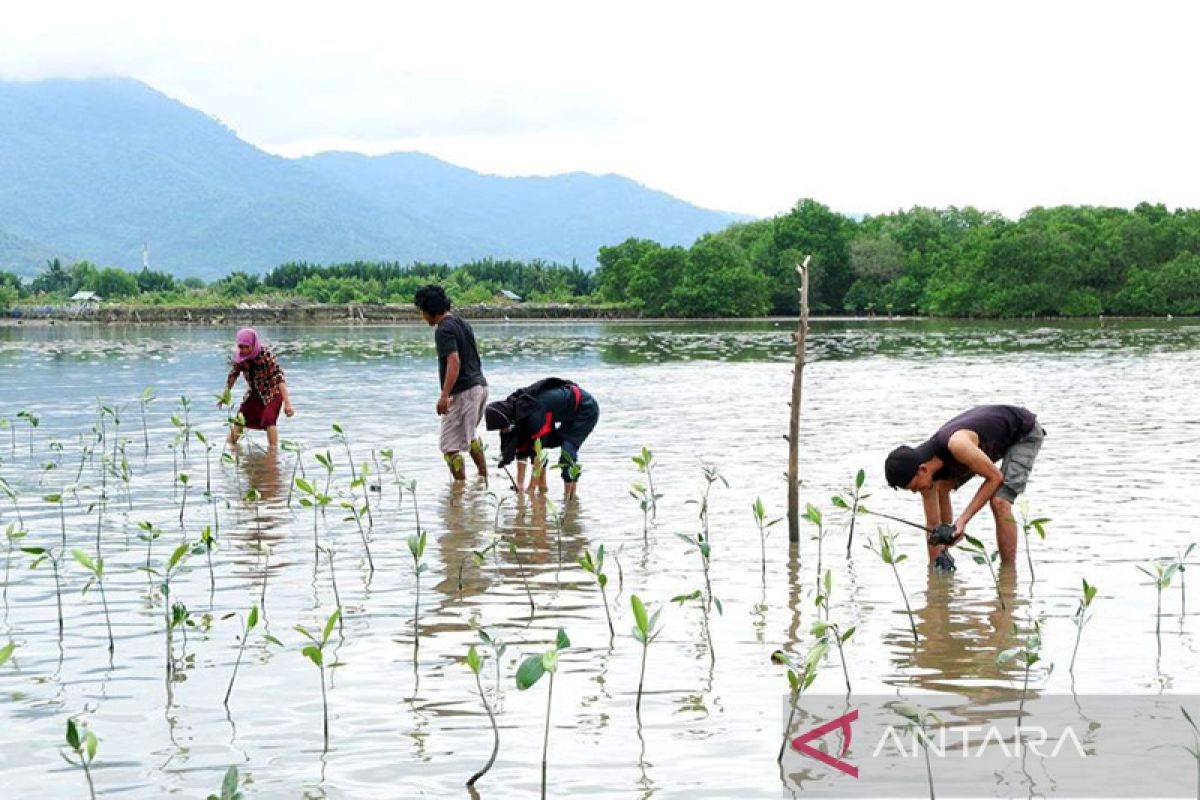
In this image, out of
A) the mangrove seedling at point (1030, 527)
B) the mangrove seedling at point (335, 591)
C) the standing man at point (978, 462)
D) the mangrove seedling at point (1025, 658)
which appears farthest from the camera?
the standing man at point (978, 462)

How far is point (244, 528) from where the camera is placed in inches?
514

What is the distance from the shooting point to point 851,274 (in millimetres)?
136625

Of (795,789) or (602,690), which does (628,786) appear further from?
(602,690)

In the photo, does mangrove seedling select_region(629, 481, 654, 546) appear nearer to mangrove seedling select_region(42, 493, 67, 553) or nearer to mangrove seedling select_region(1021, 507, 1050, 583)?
mangrove seedling select_region(1021, 507, 1050, 583)

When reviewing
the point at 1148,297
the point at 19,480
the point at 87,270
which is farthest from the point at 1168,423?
the point at 87,270

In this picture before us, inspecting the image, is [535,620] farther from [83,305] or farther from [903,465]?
[83,305]

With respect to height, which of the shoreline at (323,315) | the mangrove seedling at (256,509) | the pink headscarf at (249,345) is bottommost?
the mangrove seedling at (256,509)

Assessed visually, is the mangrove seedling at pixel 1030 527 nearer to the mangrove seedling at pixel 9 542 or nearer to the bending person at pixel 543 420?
the bending person at pixel 543 420

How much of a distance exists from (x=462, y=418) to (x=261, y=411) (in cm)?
524

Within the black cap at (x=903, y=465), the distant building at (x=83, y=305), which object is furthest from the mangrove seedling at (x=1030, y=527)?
the distant building at (x=83, y=305)

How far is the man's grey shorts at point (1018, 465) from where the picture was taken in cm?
1025

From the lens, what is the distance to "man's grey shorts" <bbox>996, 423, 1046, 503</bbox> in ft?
33.6

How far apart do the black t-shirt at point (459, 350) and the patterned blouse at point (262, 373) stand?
15.2ft

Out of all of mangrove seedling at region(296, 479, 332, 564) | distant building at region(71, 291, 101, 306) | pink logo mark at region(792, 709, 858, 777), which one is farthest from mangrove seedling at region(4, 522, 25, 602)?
distant building at region(71, 291, 101, 306)
